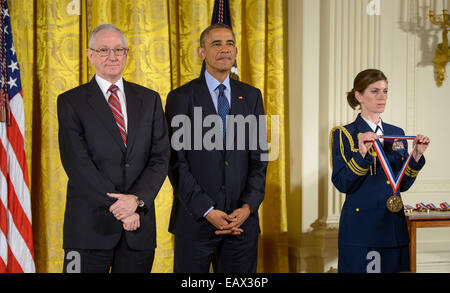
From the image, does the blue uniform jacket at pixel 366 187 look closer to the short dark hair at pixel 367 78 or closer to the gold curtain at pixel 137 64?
the short dark hair at pixel 367 78

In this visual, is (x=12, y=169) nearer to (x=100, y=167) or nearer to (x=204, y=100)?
(x=100, y=167)

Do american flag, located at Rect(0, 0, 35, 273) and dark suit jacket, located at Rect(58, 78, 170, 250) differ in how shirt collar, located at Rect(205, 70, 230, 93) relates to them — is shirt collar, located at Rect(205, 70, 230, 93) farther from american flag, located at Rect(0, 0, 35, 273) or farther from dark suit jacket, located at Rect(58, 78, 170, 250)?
american flag, located at Rect(0, 0, 35, 273)

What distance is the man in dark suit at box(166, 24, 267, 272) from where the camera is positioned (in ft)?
8.93

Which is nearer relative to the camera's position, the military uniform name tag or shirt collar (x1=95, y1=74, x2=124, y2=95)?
shirt collar (x1=95, y1=74, x2=124, y2=95)

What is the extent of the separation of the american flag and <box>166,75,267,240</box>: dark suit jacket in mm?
1078

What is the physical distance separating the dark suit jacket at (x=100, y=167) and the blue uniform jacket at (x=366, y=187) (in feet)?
3.39

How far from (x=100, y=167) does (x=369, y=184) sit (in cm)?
150

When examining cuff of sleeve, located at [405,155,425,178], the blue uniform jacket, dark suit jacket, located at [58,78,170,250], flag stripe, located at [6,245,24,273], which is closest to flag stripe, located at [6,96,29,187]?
flag stripe, located at [6,245,24,273]

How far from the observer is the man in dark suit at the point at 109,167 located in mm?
2449

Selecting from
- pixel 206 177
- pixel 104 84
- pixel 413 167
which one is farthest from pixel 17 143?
pixel 413 167

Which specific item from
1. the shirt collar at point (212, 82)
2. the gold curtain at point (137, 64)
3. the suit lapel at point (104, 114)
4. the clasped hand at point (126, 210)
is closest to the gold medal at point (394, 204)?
the shirt collar at point (212, 82)

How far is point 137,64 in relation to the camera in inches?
143

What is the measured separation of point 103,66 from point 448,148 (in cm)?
314
